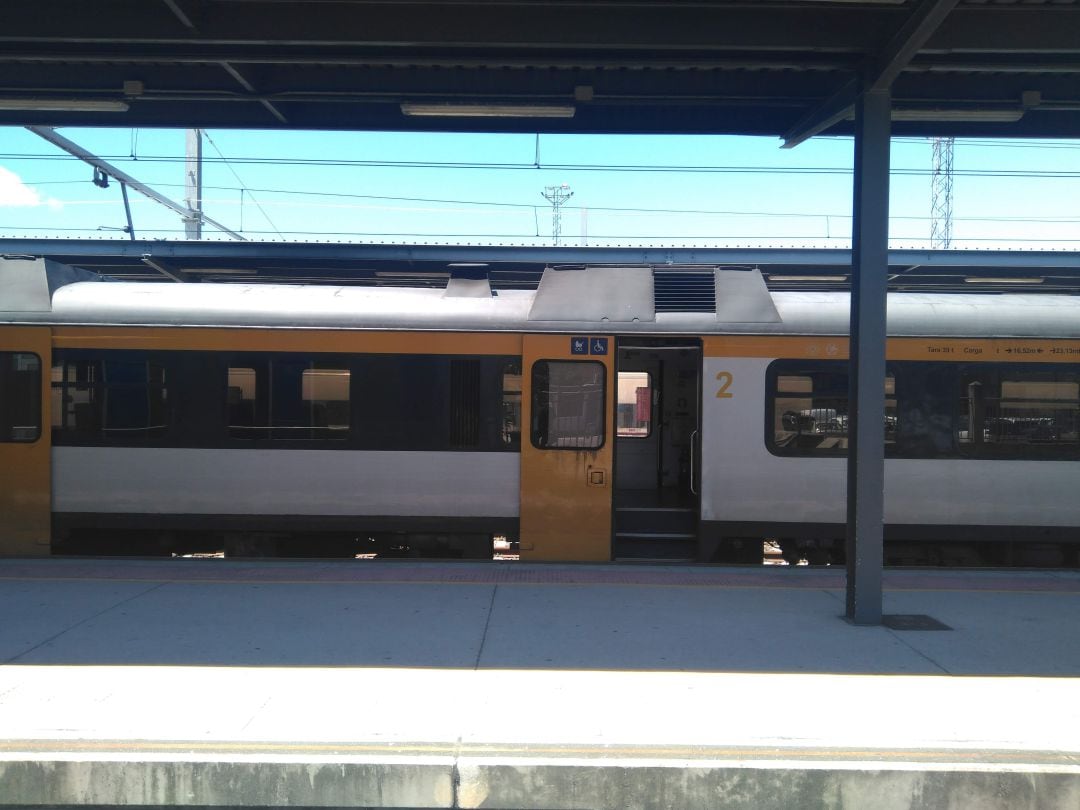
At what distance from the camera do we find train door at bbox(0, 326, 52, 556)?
8.66m

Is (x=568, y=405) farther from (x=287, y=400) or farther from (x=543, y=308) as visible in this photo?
(x=287, y=400)

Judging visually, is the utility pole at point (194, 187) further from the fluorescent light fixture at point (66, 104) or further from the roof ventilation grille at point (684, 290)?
the roof ventilation grille at point (684, 290)

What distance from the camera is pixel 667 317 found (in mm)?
8547

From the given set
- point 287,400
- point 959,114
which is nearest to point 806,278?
point 959,114

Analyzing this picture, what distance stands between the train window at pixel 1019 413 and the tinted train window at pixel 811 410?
0.85m

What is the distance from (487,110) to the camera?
7762mm

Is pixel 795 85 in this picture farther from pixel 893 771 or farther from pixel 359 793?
pixel 359 793

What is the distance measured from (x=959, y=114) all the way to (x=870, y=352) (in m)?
2.99

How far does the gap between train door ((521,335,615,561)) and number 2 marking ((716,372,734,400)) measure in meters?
1.13

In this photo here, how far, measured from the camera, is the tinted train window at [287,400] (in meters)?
8.66

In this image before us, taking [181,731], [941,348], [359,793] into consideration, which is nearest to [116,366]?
[181,731]

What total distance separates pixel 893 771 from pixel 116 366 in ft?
27.1

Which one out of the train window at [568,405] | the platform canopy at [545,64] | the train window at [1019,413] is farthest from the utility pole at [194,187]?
the train window at [1019,413]

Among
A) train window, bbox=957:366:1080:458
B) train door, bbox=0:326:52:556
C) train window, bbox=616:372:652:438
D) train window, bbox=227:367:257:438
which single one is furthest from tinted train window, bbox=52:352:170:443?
train window, bbox=957:366:1080:458
